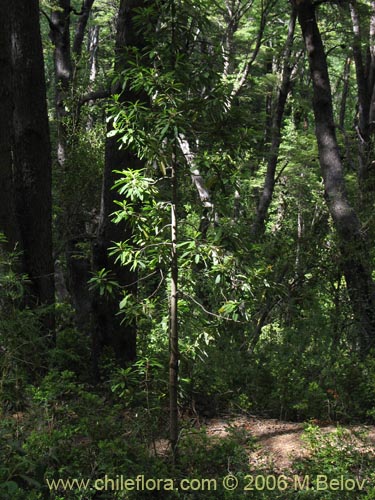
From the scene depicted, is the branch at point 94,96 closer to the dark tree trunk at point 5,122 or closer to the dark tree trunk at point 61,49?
the dark tree trunk at point 61,49

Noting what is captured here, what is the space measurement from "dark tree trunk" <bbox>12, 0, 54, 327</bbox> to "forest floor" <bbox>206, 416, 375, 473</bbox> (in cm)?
250

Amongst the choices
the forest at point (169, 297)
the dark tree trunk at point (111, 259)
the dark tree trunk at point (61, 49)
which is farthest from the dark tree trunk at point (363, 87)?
the dark tree trunk at point (111, 259)

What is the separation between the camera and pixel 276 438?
585 centimetres

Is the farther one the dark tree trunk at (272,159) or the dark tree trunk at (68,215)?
the dark tree trunk at (272,159)

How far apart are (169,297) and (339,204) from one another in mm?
4610

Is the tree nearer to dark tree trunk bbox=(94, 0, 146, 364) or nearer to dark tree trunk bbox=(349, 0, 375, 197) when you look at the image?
dark tree trunk bbox=(94, 0, 146, 364)

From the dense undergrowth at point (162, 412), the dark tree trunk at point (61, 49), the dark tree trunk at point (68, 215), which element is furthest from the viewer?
the dark tree trunk at point (61, 49)

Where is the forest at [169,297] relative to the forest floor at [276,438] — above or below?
above

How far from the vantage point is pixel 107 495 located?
4.14 metres

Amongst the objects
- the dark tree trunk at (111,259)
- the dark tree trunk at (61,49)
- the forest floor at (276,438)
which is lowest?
the forest floor at (276,438)

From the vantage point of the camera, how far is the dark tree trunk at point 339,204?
786cm

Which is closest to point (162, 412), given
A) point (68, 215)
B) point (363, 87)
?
point (68, 215)

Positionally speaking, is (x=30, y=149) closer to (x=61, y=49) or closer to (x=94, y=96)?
(x=94, y=96)

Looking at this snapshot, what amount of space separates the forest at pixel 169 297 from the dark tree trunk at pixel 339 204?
0.03m
